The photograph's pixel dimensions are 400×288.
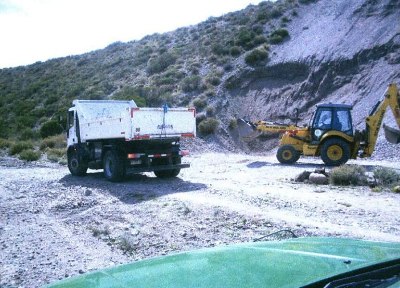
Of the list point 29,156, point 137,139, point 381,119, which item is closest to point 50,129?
point 29,156

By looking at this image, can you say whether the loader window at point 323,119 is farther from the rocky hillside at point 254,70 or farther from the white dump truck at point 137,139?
the rocky hillside at point 254,70

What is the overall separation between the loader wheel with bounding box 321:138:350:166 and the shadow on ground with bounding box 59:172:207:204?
7287mm

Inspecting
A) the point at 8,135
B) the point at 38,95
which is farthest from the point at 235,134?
the point at 38,95

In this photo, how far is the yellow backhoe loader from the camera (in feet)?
66.2

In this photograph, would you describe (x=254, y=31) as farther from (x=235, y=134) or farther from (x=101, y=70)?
(x=101, y=70)

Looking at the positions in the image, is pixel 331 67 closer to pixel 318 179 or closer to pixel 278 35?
pixel 278 35

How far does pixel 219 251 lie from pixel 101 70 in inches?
2241

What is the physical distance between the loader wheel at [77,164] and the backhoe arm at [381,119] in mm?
12477

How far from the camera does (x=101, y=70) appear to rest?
5794 centimetres

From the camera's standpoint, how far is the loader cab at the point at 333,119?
2095cm

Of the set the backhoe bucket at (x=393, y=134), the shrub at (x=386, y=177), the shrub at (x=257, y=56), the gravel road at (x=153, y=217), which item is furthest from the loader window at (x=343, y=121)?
the shrub at (x=257, y=56)

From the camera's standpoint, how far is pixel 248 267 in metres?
2.73

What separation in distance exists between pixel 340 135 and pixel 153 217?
1286 centimetres

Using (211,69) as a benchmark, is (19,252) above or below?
below
